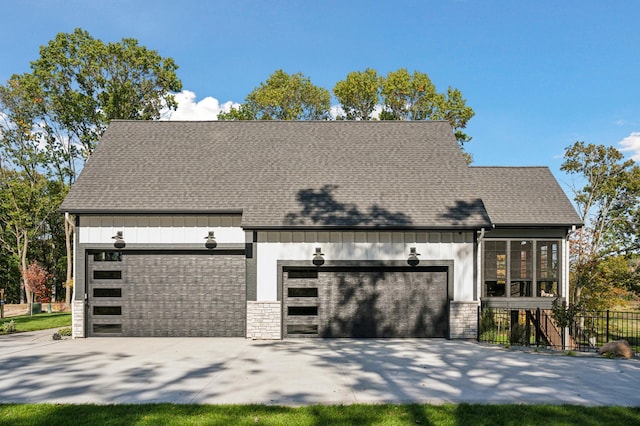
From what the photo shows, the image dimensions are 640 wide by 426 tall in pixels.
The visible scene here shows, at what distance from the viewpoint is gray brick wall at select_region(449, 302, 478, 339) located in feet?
43.2

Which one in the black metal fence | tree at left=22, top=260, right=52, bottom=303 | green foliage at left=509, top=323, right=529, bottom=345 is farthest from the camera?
tree at left=22, top=260, right=52, bottom=303

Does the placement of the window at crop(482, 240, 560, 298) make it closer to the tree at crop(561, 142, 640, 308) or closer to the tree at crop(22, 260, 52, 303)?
the tree at crop(561, 142, 640, 308)

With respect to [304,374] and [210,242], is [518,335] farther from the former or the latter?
[210,242]

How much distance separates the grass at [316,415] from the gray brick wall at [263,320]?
6.44 metres

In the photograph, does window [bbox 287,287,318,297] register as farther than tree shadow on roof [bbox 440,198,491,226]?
Yes

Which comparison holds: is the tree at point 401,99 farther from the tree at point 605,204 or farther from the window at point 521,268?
the window at point 521,268

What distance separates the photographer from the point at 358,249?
43.6ft

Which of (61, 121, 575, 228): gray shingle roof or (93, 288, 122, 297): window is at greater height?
(61, 121, 575, 228): gray shingle roof

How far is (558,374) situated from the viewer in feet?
29.0

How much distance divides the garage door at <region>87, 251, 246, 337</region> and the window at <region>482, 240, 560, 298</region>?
27.7 ft

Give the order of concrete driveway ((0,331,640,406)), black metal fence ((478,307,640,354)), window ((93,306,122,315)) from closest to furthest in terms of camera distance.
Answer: concrete driveway ((0,331,640,406)) → black metal fence ((478,307,640,354)) → window ((93,306,122,315))

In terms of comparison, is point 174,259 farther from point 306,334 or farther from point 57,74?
A: point 57,74

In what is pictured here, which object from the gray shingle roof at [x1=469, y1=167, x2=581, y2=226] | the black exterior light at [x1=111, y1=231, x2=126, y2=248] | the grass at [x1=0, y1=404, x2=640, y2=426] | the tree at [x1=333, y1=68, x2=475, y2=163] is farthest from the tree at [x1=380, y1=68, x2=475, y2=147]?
the grass at [x1=0, y1=404, x2=640, y2=426]

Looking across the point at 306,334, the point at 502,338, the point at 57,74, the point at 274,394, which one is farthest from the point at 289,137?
the point at 57,74
